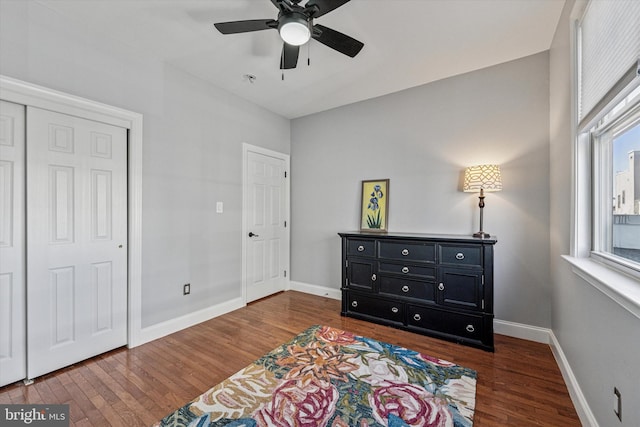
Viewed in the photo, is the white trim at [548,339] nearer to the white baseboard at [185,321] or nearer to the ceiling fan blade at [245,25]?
the white baseboard at [185,321]

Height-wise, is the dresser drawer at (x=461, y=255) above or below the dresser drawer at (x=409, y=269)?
above

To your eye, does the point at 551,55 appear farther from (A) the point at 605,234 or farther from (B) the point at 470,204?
(A) the point at 605,234

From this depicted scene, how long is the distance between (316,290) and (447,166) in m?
2.44

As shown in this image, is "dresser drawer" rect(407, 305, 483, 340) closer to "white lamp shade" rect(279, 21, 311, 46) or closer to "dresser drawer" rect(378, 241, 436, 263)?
"dresser drawer" rect(378, 241, 436, 263)

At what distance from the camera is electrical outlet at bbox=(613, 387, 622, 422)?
1140 mm

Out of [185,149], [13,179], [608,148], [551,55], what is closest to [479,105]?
[551,55]

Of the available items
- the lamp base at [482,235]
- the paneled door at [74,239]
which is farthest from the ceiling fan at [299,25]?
the lamp base at [482,235]

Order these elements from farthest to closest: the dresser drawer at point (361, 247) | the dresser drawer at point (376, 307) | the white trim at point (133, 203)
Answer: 1. the dresser drawer at point (361, 247)
2. the dresser drawer at point (376, 307)
3. the white trim at point (133, 203)

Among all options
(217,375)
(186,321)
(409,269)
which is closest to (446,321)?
(409,269)

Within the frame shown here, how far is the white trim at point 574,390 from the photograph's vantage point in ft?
4.77

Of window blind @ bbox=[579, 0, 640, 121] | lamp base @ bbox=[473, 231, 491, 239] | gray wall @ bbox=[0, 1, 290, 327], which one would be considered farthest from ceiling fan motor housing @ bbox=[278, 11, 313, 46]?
lamp base @ bbox=[473, 231, 491, 239]

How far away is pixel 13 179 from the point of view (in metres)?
1.87

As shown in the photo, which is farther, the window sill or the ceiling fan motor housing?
the ceiling fan motor housing

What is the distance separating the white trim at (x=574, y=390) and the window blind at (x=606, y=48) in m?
1.68
